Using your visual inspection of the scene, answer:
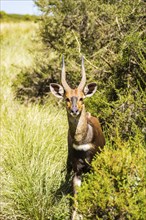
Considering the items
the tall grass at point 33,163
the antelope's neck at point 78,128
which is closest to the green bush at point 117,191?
the antelope's neck at point 78,128

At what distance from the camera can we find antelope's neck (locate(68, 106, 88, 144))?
5094 millimetres

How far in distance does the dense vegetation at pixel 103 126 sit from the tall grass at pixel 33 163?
0.4 inches

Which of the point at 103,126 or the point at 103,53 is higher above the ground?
the point at 103,53

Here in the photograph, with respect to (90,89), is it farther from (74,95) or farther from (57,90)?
(74,95)

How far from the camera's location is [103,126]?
659 centimetres

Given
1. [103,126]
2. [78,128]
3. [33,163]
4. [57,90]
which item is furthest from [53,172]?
[103,126]

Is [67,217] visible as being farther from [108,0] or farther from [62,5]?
[62,5]

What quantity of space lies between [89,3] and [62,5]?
1314 millimetres

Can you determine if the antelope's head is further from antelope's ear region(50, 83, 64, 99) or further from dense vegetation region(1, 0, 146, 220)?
dense vegetation region(1, 0, 146, 220)

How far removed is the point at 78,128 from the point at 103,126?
4.97 ft

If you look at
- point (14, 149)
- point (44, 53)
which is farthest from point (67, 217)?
point (44, 53)

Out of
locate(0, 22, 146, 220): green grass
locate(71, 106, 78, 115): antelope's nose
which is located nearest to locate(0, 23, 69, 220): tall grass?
locate(0, 22, 146, 220): green grass

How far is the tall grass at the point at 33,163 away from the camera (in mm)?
5465

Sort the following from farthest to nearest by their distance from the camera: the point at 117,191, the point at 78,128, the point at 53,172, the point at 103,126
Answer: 1. the point at 103,126
2. the point at 53,172
3. the point at 78,128
4. the point at 117,191
